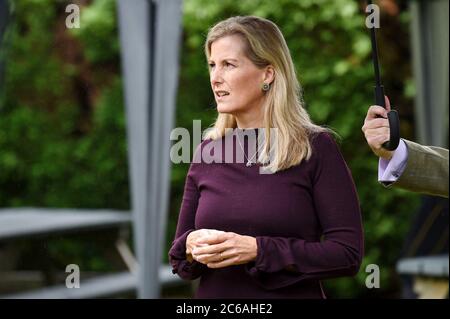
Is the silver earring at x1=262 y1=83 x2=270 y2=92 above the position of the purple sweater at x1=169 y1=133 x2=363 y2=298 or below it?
above

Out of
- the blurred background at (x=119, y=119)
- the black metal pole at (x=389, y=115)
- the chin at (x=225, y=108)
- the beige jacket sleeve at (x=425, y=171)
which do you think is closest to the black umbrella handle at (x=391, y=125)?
the black metal pole at (x=389, y=115)

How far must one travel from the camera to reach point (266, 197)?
128cm

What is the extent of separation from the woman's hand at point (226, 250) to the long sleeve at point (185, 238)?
2.2 inches

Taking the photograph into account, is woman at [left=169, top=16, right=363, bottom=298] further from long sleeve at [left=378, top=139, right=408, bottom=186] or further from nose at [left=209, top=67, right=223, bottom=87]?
long sleeve at [left=378, top=139, right=408, bottom=186]

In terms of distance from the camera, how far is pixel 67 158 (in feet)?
22.5

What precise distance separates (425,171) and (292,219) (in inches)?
12.5

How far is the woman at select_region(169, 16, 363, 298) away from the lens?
1272mm

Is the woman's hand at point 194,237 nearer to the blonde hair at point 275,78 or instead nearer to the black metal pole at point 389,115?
the blonde hair at point 275,78

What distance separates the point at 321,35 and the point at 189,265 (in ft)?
14.7

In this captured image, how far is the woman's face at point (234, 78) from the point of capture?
51.6 inches

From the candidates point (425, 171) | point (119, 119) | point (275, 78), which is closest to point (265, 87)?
point (275, 78)

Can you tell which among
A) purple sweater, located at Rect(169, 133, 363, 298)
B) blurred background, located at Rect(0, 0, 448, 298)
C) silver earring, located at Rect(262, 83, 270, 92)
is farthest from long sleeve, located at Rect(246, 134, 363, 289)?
blurred background, located at Rect(0, 0, 448, 298)
